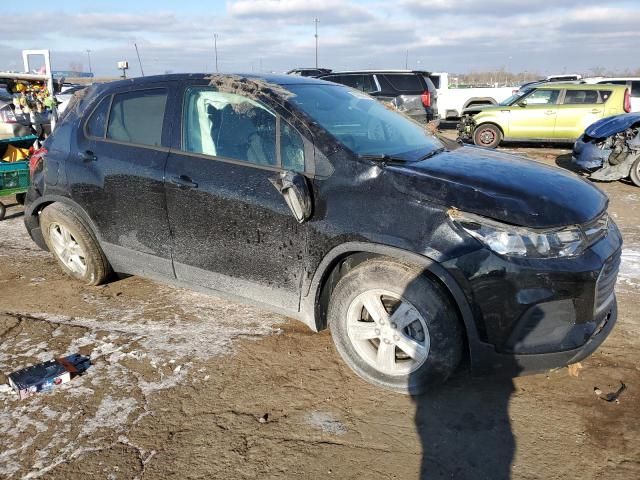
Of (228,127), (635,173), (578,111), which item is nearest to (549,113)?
(578,111)

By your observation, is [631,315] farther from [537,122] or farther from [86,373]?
[537,122]

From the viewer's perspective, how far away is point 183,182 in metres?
3.63

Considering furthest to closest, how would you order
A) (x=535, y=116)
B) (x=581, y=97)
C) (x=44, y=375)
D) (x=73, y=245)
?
(x=535, y=116) → (x=581, y=97) → (x=73, y=245) → (x=44, y=375)

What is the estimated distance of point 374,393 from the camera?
3.13 metres

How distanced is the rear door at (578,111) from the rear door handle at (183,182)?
12.4m

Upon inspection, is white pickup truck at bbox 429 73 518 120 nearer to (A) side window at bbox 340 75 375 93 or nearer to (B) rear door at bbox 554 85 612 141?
(A) side window at bbox 340 75 375 93

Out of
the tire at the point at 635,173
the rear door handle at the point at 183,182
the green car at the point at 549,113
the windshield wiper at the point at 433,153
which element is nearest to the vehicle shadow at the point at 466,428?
the windshield wiper at the point at 433,153

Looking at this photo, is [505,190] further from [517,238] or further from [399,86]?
[399,86]

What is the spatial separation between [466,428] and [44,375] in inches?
97.5

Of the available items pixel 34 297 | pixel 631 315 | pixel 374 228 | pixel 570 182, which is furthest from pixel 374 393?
pixel 34 297

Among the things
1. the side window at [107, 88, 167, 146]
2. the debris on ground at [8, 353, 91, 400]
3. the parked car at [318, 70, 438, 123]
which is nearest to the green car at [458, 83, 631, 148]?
the parked car at [318, 70, 438, 123]

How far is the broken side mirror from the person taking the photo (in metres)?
3.10

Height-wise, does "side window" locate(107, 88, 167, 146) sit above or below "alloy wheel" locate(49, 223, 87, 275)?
above

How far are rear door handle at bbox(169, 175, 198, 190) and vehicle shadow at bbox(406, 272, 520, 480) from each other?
6.09 ft
